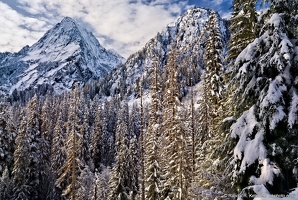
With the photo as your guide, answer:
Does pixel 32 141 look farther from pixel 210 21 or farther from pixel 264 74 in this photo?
pixel 264 74

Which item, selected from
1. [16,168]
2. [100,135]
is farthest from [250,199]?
[100,135]

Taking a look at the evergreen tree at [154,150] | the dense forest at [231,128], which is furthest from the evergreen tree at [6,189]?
the evergreen tree at [154,150]

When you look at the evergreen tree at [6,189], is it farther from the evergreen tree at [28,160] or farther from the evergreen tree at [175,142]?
the evergreen tree at [175,142]

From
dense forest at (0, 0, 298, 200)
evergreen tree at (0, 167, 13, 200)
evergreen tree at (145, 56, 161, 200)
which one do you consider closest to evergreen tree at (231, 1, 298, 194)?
dense forest at (0, 0, 298, 200)

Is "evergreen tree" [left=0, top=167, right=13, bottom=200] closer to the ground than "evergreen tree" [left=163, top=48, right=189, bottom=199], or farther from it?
closer to the ground

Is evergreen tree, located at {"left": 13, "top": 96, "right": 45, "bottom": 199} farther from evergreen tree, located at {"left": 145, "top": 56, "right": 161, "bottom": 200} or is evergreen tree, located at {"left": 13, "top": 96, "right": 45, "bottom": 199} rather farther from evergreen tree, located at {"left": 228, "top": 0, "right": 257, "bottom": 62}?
evergreen tree, located at {"left": 228, "top": 0, "right": 257, "bottom": 62}

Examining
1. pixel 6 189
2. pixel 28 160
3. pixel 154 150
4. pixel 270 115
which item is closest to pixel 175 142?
pixel 154 150

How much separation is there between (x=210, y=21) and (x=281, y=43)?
15.9 meters

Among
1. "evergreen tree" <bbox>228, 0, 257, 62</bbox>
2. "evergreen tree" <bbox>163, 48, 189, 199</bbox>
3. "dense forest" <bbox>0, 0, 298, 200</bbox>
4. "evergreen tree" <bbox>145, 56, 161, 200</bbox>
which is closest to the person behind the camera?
"dense forest" <bbox>0, 0, 298, 200</bbox>

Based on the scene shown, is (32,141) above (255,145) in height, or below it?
above

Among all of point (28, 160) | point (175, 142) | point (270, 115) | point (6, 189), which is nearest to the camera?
point (270, 115)

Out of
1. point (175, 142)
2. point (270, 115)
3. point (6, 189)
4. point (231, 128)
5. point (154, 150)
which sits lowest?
point (6, 189)

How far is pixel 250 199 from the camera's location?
8820 millimetres

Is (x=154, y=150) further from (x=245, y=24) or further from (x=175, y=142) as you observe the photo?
(x=245, y=24)
